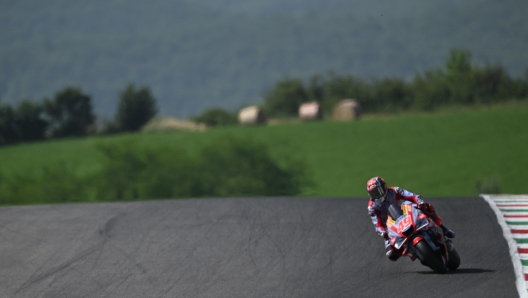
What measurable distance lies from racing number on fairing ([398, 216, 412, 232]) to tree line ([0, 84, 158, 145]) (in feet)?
120

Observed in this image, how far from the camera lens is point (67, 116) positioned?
46.4m

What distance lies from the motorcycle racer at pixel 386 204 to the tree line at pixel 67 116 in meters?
36.1

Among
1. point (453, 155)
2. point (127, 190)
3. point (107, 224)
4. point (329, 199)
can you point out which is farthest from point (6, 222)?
point (453, 155)

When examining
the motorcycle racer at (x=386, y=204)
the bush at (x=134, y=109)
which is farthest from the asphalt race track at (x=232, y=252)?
the bush at (x=134, y=109)

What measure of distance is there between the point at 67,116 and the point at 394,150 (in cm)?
2271

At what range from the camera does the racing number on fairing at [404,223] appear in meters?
10.2

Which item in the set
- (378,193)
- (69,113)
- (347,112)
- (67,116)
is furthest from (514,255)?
(69,113)

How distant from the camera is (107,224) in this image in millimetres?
15172

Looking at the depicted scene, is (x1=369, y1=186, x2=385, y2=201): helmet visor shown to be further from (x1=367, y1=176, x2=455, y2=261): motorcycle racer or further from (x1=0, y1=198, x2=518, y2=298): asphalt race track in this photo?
(x1=0, y1=198, x2=518, y2=298): asphalt race track

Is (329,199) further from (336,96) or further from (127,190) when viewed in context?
(336,96)

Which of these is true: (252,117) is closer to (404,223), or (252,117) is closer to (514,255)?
(514,255)

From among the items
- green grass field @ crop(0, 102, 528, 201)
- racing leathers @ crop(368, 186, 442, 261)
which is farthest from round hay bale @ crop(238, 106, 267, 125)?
racing leathers @ crop(368, 186, 442, 261)

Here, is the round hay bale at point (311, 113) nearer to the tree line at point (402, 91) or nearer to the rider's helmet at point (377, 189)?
the tree line at point (402, 91)

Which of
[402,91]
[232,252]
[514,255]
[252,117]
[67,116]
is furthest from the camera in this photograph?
[402,91]
